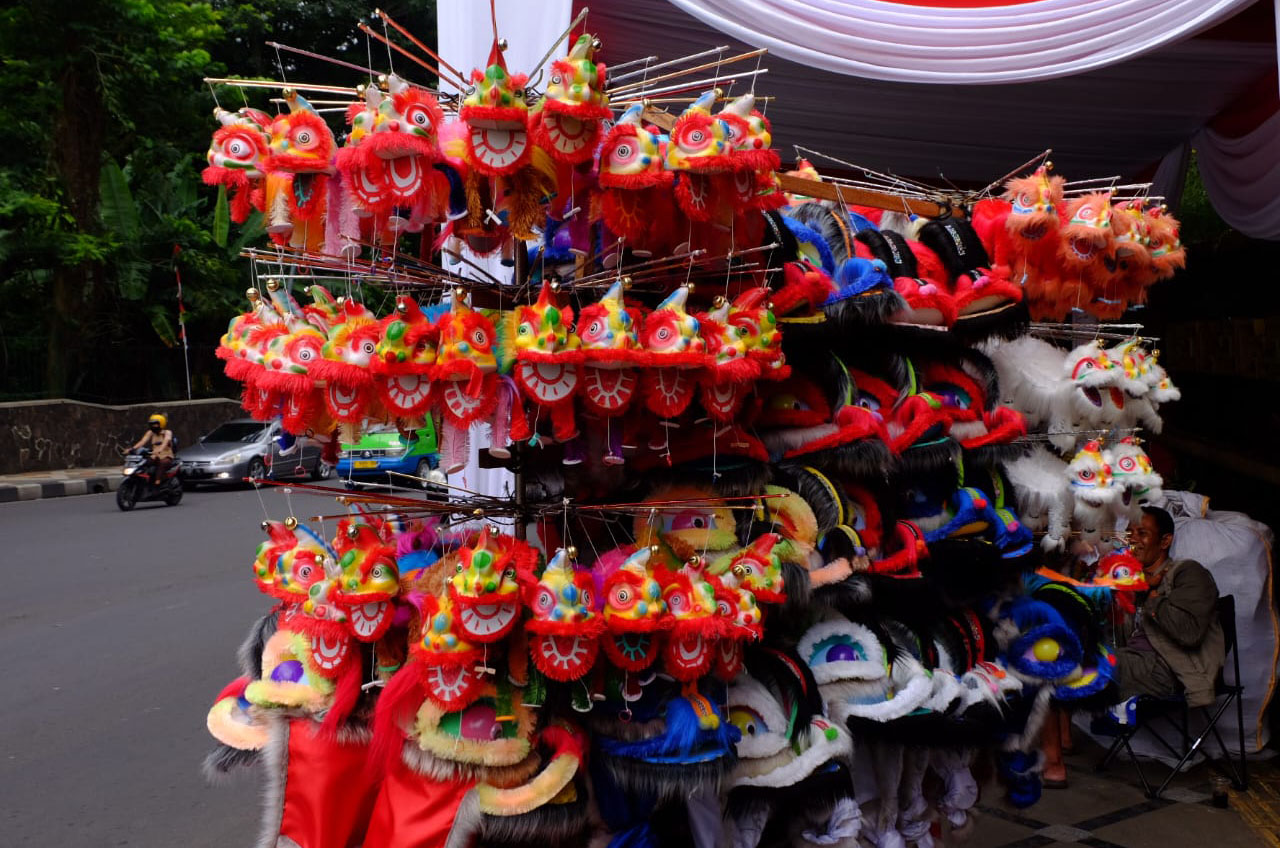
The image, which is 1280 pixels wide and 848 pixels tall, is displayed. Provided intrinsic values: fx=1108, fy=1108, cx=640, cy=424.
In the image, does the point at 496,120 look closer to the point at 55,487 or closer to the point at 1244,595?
the point at 1244,595

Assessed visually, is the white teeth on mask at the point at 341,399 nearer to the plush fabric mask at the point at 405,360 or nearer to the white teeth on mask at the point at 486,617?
the plush fabric mask at the point at 405,360

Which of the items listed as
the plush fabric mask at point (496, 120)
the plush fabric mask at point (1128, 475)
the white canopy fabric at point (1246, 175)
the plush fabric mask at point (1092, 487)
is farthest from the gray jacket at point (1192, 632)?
the plush fabric mask at point (496, 120)

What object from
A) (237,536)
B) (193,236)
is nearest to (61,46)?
(193,236)

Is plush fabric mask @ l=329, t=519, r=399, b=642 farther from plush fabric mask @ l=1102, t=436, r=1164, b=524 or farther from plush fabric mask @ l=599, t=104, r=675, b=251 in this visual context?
plush fabric mask @ l=1102, t=436, r=1164, b=524

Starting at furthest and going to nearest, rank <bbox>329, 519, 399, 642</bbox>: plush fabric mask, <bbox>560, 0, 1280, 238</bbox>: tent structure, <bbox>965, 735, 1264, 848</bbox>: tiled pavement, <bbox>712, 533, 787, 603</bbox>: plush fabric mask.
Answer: <bbox>965, 735, 1264, 848</bbox>: tiled pavement < <bbox>560, 0, 1280, 238</bbox>: tent structure < <bbox>712, 533, 787, 603</bbox>: plush fabric mask < <bbox>329, 519, 399, 642</bbox>: plush fabric mask

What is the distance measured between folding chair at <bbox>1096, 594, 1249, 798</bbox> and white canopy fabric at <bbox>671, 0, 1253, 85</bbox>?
225 centimetres

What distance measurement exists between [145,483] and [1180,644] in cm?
1079

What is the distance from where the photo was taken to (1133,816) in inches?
165

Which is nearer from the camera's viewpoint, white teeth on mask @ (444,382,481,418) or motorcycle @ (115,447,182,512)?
white teeth on mask @ (444,382,481,418)

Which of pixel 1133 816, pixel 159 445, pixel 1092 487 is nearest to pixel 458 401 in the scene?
pixel 1092 487

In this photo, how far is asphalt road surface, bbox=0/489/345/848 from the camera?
13.2ft

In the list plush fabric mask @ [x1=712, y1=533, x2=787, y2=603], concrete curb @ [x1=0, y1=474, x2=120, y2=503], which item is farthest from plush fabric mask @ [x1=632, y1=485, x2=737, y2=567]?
concrete curb @ [x1=0, y1=474, x2=120, y2=503]

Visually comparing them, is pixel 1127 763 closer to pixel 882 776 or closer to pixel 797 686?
pixel 882 776

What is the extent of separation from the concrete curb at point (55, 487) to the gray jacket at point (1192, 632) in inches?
500
